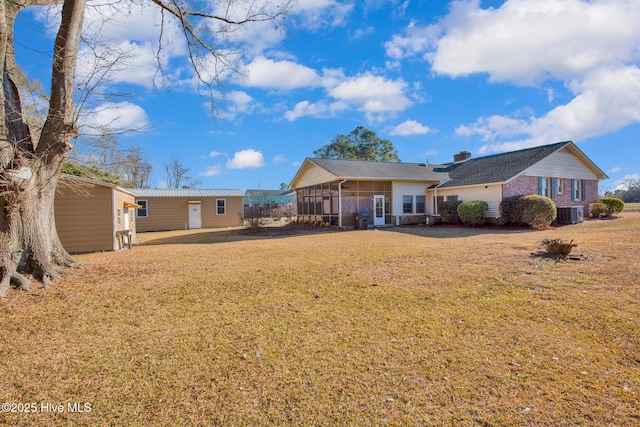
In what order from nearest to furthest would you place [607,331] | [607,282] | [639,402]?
1. [639,402]
2. [607,331]
3. [607,282]

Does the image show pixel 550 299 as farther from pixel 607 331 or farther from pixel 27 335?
pixel 27 335

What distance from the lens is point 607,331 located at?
3.58 m

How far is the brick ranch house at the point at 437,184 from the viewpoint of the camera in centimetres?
1822

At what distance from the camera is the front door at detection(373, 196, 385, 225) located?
19.9 m

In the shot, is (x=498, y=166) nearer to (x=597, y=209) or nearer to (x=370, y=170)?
(x=597, y=209)

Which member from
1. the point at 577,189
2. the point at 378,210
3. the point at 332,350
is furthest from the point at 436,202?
the point at 332,350

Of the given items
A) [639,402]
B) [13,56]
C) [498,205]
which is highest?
[13,56]

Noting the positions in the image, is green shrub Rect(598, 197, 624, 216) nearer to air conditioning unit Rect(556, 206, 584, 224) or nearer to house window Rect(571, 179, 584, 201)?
house window Rect(571, 179, 584, 201)

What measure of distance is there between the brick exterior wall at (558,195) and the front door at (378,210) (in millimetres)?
6796

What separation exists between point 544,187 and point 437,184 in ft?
20.0

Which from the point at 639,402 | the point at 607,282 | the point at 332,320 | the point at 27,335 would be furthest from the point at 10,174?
the point at 607,282

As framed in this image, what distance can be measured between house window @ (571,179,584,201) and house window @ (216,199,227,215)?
24.3 meters

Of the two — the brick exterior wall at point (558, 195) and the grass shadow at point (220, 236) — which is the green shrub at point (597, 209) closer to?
the brick exterior wall at point (558, 195)

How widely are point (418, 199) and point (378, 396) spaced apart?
1974cm
